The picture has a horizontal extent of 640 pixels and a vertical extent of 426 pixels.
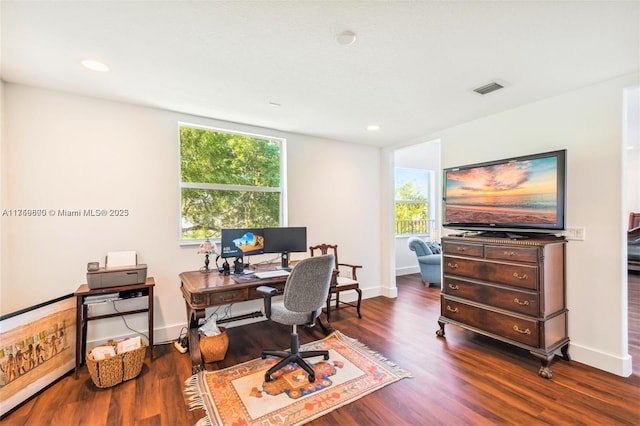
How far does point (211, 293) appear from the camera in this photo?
97.6 inches

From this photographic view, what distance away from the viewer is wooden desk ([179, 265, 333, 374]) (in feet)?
8.04

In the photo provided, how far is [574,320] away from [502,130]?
2033 mm

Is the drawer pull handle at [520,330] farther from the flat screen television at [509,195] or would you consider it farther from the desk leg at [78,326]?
the desk leg at [78,326]

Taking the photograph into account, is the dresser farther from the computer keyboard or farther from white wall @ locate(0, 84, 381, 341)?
white wall @ locate(0, 84, 381, 341)

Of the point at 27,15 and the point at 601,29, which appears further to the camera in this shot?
the point at 601,29

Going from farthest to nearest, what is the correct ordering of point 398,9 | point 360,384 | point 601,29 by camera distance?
point 360,384, point 601,29, point 398,9

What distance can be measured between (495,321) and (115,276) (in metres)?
3.54

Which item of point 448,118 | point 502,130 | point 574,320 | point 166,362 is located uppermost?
point 448,118

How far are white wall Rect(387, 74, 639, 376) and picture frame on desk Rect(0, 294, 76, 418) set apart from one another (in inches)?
179

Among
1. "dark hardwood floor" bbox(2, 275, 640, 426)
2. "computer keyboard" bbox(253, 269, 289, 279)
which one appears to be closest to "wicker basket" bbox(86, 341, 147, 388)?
"dark hardwood floor" bbox(2, 275, 640, 426)

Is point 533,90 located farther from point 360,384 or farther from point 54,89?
point 54,89

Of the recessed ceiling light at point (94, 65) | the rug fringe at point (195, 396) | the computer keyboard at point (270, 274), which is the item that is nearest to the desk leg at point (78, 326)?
the rug fringe at point (195, 396)

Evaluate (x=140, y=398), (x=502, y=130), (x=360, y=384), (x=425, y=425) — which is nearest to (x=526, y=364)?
(x=425, y=425)

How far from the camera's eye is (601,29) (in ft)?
5.90
